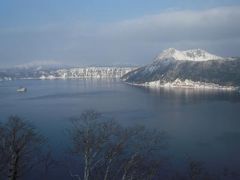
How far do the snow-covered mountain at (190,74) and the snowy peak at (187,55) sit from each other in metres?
1.98

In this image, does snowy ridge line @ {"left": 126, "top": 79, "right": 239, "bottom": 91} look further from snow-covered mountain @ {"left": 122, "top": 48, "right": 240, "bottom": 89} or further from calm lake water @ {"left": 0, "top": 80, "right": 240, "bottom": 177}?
calm lake water @ {"left": 0, "top": 80, "right": 240, "bottom": 177}

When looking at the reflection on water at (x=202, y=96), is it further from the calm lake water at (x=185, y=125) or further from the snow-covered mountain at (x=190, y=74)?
the snow-covered mountain at (x=190, y=74)

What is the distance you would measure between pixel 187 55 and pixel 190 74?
75.1ft

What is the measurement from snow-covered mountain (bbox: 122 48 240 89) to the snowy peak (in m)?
1.98

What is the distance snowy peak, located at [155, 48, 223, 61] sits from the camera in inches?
2924

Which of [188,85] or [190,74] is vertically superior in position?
[190,74]

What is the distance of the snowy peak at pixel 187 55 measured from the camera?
74262mm

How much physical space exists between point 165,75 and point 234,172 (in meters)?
48.9

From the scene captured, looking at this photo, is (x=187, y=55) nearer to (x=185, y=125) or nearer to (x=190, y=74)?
(x=190, y=74)

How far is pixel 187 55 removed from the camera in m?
78.6

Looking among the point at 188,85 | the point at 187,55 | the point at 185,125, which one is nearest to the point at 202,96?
the point at 188,85

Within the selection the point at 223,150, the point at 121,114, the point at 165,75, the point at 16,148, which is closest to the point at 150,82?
the point at 165,75

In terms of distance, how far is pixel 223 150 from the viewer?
46.5 feet

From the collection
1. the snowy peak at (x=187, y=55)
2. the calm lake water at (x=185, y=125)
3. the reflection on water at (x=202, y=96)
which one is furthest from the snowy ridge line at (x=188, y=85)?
the calm lake water at (x=185, y=125)
